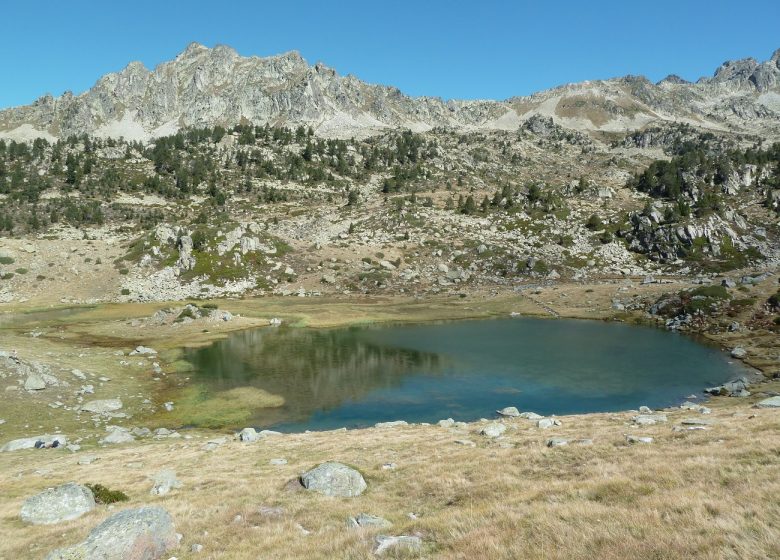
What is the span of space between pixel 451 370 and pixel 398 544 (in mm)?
40509

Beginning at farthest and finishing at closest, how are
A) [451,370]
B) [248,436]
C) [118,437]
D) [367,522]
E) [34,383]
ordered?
[451,370] < [34,383] < [118,437] < [248,436] < [367,522]

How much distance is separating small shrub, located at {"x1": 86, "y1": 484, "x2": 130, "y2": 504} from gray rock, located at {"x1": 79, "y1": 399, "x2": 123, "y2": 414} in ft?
72.5

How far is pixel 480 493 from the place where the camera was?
14938mm

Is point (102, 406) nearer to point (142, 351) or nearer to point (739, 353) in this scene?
point (142, 351)

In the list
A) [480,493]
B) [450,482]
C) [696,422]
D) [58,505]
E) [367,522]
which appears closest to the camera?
[367,522]

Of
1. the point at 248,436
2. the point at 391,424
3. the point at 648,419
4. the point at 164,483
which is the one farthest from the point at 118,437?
the point at 648,419

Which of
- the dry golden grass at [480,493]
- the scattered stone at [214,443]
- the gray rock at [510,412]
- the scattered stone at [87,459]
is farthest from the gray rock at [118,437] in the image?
the gray rock at [510,412]

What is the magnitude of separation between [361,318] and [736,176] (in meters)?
163

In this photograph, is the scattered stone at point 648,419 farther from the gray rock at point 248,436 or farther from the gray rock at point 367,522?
the gray rock at point 248,436

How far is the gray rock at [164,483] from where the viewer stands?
18.6 m

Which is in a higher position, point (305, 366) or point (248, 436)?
point (248, 436)

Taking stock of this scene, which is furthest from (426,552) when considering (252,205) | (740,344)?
(252,205)

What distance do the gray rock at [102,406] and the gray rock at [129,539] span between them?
93.8 feet

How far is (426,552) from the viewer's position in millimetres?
9930
